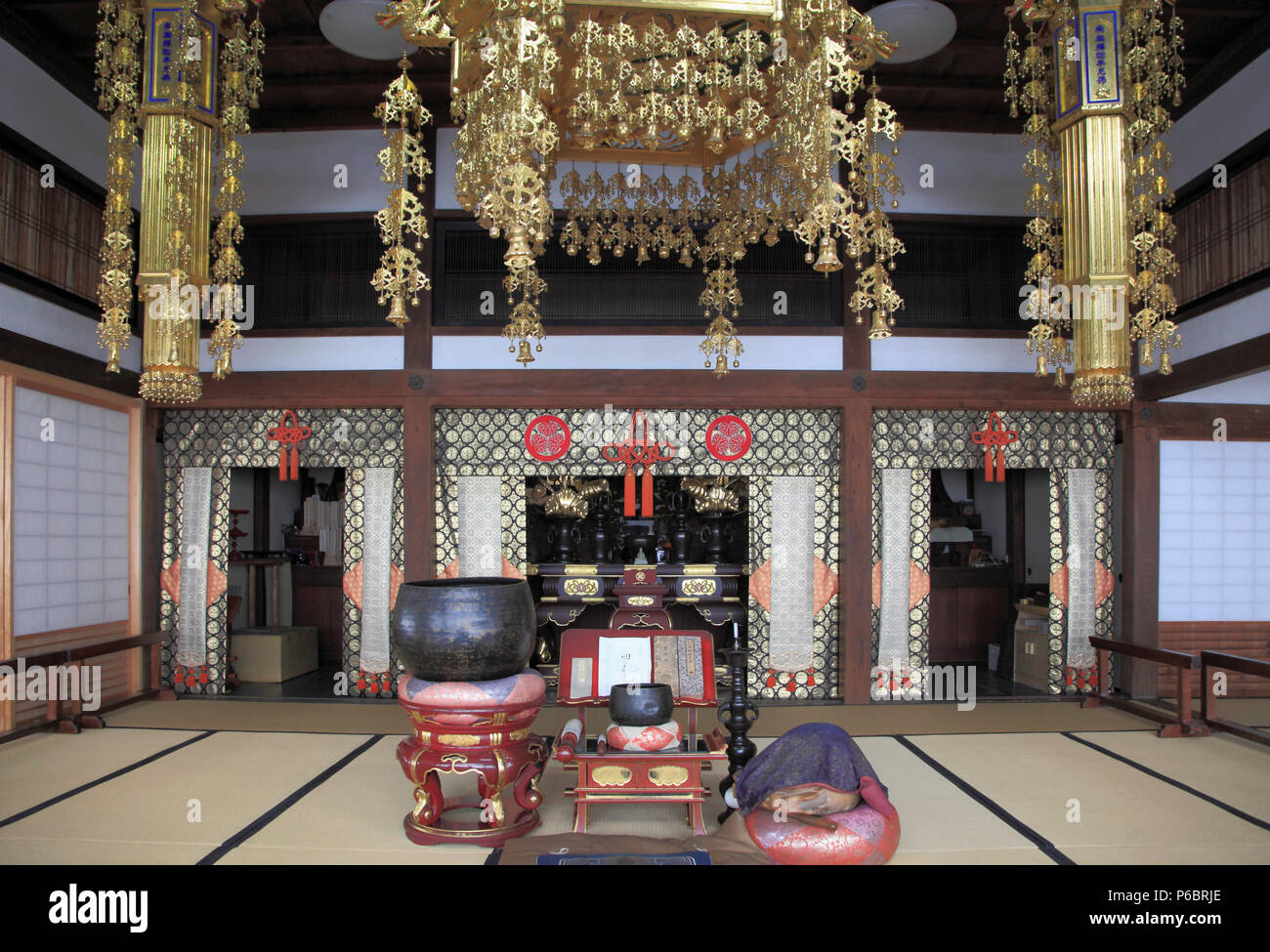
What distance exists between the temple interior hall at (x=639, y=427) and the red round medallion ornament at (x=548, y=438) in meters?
0.07

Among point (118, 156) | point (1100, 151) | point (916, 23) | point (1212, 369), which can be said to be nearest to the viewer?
point (1100, 151)

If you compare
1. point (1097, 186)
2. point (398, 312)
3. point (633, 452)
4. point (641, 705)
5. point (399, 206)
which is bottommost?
point (641, 705)

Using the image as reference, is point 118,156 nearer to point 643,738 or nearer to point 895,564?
point 643,738

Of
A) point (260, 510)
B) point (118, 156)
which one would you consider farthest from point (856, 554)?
point (260, 510)

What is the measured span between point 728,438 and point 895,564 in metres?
1.59

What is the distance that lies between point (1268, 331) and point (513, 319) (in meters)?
4.57

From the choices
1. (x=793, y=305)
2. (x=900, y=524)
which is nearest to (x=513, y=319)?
(x=793, y=305)

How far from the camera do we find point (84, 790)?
3.89 metres

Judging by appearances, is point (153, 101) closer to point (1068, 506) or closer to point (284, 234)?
point (284, 234)

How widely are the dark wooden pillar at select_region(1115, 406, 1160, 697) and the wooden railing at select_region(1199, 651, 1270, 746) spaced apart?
84cm

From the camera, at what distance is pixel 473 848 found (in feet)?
10.8

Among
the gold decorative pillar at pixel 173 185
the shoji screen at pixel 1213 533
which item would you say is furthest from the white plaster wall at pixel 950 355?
the gold decorative pillar at pixel 173 185

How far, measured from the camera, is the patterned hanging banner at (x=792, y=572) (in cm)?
610

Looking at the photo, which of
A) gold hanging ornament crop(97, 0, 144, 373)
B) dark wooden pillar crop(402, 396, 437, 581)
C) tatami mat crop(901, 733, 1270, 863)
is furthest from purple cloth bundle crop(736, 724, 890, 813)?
gold hanging ornament crop(97, 0, 144, 373)
